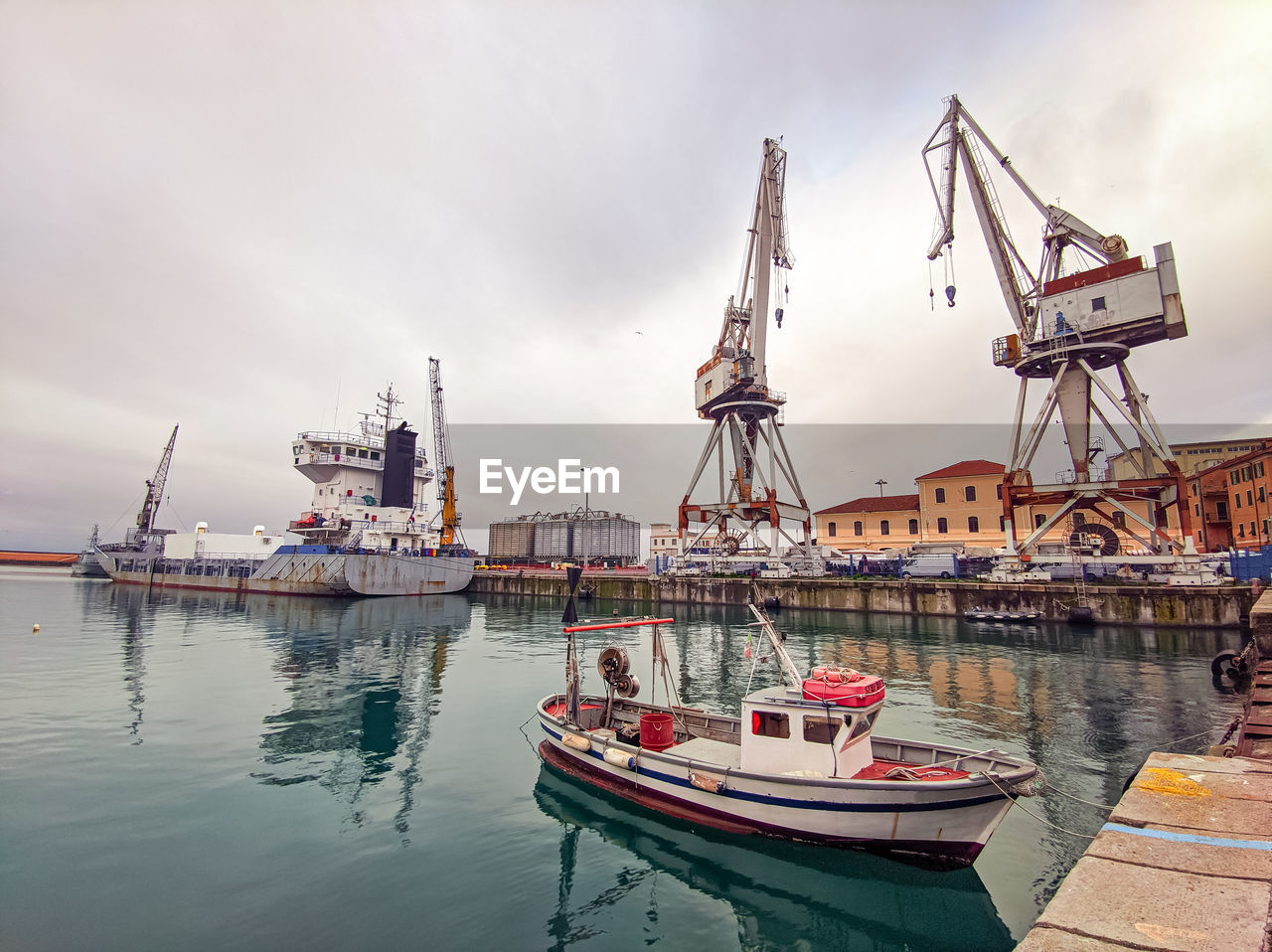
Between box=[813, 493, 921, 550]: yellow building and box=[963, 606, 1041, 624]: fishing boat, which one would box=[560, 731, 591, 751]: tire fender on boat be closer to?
box=[963, 606, 1041, 624]: fishing boat

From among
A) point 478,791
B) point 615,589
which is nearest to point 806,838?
point 478,791

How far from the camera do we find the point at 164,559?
290 ft

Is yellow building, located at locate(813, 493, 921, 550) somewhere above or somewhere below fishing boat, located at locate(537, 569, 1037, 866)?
above

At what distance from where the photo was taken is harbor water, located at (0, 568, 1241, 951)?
883cm

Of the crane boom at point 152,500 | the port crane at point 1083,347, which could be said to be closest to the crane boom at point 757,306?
the port crane at point 1083,347

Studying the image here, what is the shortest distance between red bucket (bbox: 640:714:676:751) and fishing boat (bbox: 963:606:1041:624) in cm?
3935

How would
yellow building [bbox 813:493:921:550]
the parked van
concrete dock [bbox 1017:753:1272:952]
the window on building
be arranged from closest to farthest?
concrete dock [bbox 1017:753:1272:952]
the window on building
the parked van
yellow building [bbox 813:493:921:550]

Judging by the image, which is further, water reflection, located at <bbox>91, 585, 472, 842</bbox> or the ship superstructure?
the ship superstructure

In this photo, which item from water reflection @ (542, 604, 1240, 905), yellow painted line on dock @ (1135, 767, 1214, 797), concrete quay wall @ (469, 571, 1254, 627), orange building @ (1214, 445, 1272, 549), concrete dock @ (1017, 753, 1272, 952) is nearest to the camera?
concrete dock @ (1017, 753, 1272, 952)

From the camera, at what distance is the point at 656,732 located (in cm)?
1349

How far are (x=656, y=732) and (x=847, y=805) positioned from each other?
179 inches

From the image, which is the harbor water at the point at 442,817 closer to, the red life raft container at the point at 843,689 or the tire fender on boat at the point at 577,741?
the tire fender on boat at the point at 577,741

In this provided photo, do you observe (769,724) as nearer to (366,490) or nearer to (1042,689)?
(1042,689)

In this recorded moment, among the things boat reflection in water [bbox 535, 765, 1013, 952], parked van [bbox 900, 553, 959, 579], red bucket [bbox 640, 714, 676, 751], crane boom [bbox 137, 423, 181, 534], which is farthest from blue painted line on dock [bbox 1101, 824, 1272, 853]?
crane boom [bbox 137, 423, 181, 534]
